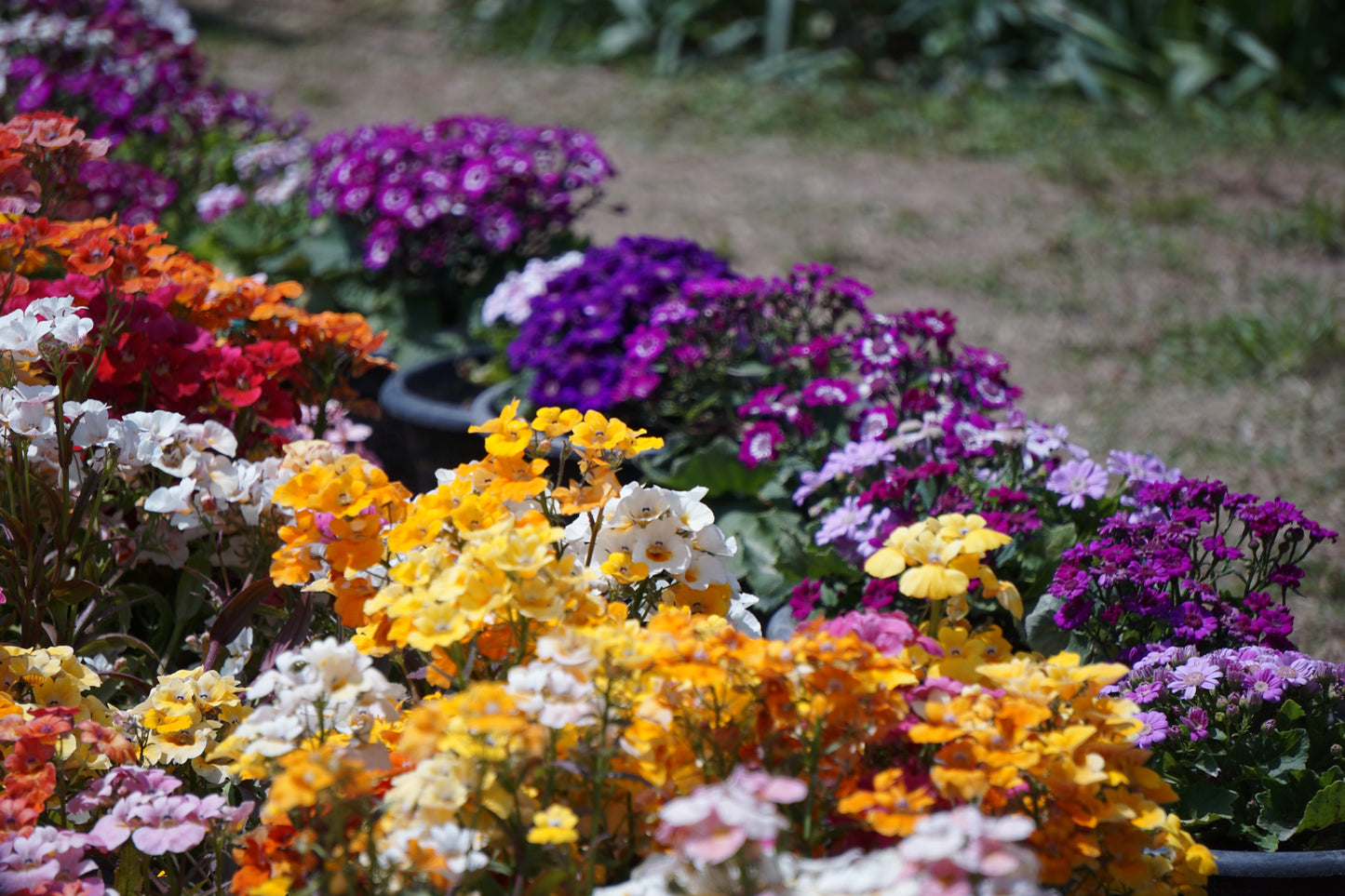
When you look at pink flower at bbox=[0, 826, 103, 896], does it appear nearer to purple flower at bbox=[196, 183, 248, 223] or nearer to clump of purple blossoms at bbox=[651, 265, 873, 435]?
clump of purple blossoms at bbox=[651, 265, 873, 435]

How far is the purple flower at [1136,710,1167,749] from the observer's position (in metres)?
1.58

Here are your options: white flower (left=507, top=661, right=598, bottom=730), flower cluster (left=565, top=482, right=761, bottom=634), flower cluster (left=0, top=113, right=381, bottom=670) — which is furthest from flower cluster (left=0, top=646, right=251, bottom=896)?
flower cluster (left=565, top=482, right=761, bottom=634)

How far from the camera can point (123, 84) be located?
392 centimetres

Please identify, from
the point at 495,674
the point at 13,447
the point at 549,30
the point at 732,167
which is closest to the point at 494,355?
the point at 13,447

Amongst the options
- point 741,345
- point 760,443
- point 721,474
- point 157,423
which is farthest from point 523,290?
point 157,423

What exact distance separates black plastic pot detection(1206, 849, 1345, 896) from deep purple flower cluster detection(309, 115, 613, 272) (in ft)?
7.99

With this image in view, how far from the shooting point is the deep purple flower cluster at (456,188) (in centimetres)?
341

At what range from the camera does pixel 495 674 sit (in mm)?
1359

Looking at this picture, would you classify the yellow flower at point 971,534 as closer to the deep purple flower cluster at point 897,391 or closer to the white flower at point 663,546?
the white flower at point 663,546

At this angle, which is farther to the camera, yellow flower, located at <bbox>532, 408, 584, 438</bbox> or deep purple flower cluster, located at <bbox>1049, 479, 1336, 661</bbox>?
deep purple flower cluster, located at <bbox>1049, 479, 1336, 661</bbox>

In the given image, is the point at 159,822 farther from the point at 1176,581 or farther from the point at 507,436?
the point at 1176,581

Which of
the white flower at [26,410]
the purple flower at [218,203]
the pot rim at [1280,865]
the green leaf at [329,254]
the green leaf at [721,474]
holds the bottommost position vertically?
the green leaf at [329,254]

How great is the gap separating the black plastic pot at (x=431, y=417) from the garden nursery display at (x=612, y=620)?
6.1 inches

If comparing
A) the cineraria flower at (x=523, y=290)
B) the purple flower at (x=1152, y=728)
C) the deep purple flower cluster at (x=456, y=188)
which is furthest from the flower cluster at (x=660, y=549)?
the deep purple flower cluster at (x=456, y=188)
